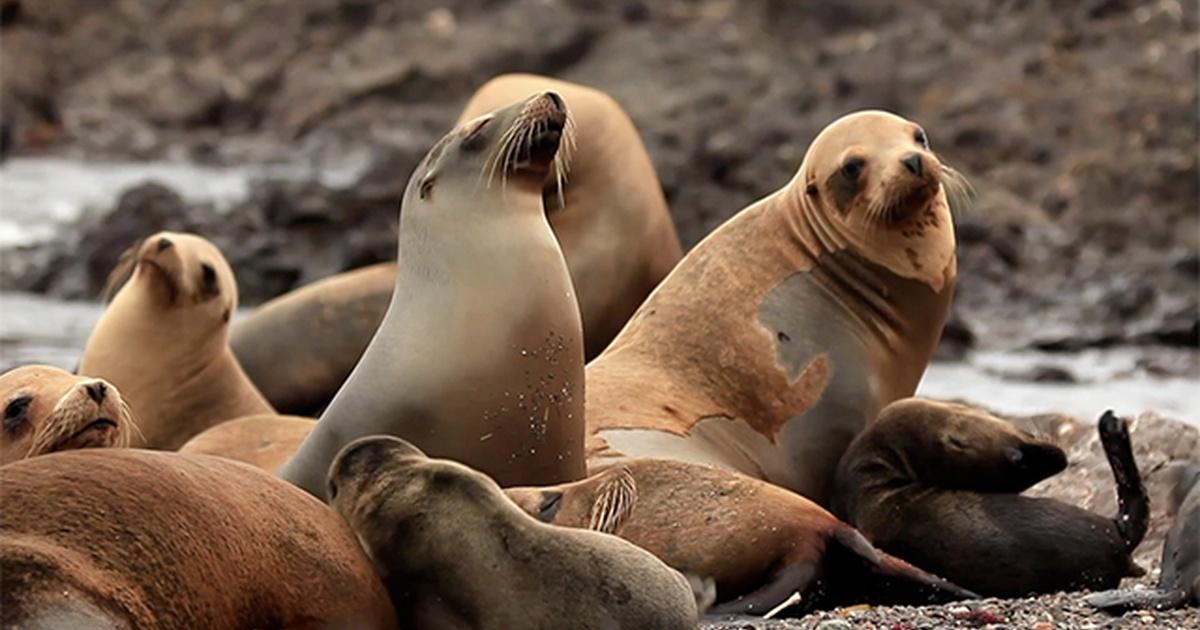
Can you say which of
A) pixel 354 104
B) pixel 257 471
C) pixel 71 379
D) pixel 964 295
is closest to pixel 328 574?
pixel 257 471

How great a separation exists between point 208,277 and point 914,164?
2837mm

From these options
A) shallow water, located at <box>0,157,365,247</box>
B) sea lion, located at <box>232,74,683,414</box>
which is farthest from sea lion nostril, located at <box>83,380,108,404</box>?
shallow water, located at <box>0,157,365,247</box>

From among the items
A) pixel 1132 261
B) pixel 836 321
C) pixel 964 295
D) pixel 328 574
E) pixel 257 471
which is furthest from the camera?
pixel 1132 261

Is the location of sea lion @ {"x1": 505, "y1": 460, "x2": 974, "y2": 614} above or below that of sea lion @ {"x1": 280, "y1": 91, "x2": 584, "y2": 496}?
below

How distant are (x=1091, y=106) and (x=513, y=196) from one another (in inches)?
848

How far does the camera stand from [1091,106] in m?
26.5

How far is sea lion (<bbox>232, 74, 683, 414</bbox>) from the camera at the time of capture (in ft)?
29.8

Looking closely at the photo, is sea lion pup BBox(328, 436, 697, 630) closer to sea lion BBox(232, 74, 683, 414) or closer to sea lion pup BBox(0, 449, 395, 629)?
sea lion pup BBox(0, 449, 395, 629)

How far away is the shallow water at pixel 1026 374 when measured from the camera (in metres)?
11.7

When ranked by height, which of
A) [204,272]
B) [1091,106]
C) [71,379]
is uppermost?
→ [71,379]

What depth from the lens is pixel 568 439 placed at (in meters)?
5.65

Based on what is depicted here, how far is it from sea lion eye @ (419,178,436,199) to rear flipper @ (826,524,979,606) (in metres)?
1.44

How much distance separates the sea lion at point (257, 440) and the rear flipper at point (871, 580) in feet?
6.37

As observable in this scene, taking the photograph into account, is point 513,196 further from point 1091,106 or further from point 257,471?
point 1091,106
